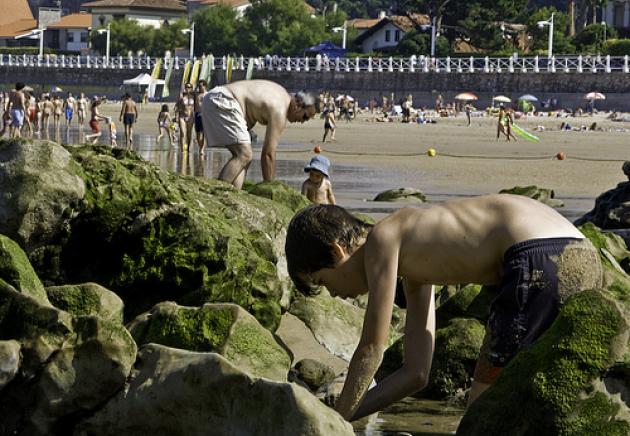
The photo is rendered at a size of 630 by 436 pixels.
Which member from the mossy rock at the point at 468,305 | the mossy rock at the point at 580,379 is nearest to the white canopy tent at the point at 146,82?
the mossy rock at the point at 468,305

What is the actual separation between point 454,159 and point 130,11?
3417 inches

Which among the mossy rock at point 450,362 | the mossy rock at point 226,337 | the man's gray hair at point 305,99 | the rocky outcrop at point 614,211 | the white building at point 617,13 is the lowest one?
the mossy rock at point 450,362

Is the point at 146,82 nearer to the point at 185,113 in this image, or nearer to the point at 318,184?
the point at 185,113

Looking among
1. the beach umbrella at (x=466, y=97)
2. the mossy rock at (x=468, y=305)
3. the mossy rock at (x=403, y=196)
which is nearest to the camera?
the mossy rock at (x=468, y=305)

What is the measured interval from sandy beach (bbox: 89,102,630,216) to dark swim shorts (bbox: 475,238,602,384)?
33.8 feet

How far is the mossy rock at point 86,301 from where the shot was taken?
527 centimetres

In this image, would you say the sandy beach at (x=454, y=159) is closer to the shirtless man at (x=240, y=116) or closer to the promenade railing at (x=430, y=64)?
the shirtless man at (x=240, y=116)

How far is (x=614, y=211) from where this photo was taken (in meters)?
10.6

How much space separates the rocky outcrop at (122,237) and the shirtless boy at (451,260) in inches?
83.5

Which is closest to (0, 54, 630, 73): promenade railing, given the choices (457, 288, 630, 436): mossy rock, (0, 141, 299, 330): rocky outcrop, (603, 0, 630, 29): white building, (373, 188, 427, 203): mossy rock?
(603, 0, 630, 29): white building

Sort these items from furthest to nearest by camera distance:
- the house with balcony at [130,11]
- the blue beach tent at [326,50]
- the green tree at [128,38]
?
1. the house with balcony at [130,11]
2. the green tree at [128,38]
3. the blue beach tent at [326,50]

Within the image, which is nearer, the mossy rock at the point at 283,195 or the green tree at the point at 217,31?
the mossy rock at the point at 283,195

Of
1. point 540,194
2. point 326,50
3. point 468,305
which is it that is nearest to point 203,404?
point 468,305

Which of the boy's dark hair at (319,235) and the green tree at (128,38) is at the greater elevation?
the green tree at (128,38)
